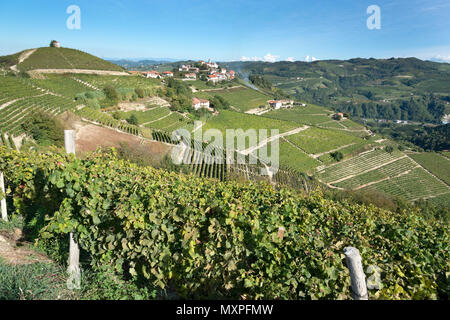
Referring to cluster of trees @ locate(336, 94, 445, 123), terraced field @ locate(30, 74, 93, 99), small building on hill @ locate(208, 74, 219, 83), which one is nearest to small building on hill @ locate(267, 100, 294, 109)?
small building on hill @ locate(208, 74, 219, 83)

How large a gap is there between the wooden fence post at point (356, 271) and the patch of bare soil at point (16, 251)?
462 cm

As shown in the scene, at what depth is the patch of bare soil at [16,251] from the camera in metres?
3.95

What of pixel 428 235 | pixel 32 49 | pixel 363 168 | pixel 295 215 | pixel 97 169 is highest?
pixel 32 49

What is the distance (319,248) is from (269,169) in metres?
36.1

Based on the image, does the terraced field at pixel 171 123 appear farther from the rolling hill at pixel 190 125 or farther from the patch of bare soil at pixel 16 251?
the patch of bare soil at pixel 16 251

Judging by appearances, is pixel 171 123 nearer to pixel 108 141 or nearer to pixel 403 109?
pixel 108 141

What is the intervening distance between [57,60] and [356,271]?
3207 inches

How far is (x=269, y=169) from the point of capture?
3884 centimetres

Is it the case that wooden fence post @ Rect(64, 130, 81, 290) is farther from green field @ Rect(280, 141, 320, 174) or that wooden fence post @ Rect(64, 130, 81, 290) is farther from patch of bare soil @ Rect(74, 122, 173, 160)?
green field @ Rect(280, 141, 320, 174)

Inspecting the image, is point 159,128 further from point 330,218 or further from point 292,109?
point 292,109

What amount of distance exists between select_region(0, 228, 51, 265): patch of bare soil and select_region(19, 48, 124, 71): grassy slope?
234 ft

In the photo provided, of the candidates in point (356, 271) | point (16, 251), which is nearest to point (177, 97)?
point (16, 251)

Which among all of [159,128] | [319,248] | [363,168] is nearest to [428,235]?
[319,248]

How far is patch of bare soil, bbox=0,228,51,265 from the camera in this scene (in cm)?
395
